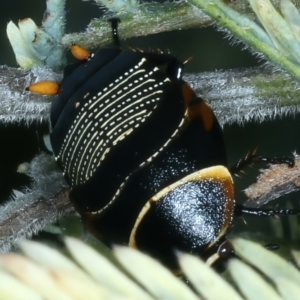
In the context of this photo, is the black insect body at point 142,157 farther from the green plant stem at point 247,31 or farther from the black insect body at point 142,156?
the green plant stem at point 247,31

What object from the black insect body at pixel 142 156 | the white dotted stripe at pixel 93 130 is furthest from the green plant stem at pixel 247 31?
the white dotted stripe at pixel 93 130

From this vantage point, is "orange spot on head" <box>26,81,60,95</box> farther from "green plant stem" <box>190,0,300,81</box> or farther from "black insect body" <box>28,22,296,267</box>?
"green plant stem" <box>190,0,300,81</box>

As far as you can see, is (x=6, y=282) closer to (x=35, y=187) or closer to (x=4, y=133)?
(x=35, y=187)

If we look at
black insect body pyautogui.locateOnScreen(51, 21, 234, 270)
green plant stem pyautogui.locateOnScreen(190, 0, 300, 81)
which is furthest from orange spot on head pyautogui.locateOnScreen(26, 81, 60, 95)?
green plant stem pyautogui.locateOnScreen(190, 0, 300, 81)

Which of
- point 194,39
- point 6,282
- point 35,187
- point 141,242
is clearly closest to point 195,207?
point 141,242

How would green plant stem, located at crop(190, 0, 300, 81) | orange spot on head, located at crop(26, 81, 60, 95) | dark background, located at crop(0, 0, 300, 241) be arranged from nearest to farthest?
green plant stem, located at crop(190, 0, 300, 81) < orange spot on head, located at crop(26, 81, 60, 95) < dark background, located at crop(0, 0, 300, 241)

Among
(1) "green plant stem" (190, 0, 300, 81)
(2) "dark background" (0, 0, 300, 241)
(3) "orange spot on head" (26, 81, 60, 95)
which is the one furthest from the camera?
(2) "dark background" (0, 0, 300, 241)
